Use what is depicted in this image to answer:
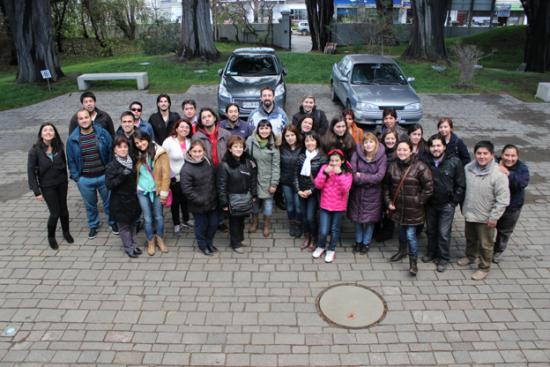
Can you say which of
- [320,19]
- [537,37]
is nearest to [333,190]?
[537,37]

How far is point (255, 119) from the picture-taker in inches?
272

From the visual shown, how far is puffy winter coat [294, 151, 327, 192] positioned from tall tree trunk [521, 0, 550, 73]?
18.3 metres

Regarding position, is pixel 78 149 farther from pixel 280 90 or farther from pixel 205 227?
pixel 280 90

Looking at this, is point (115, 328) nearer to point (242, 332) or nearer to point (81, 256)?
point (242, 332)

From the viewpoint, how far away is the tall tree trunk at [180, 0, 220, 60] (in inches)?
749

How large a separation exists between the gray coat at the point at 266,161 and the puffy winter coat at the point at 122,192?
1531 mm

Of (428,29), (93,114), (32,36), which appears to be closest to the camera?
(93,114)

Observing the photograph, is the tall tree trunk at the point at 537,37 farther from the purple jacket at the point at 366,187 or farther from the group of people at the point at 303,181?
the purple jacket at the point at 366,187

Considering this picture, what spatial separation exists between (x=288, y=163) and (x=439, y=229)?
2.04 meters

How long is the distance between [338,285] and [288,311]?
2.48 ft

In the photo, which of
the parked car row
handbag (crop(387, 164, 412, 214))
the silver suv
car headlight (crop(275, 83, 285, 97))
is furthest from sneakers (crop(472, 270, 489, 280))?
car headlight (crop(275, 83, 285, 97))

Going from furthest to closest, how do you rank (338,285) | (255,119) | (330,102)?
(330,102) < (255,119) < (338,285)

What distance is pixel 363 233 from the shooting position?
5.88 m

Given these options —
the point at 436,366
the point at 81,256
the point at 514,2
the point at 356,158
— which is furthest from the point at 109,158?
the point at 514,2
